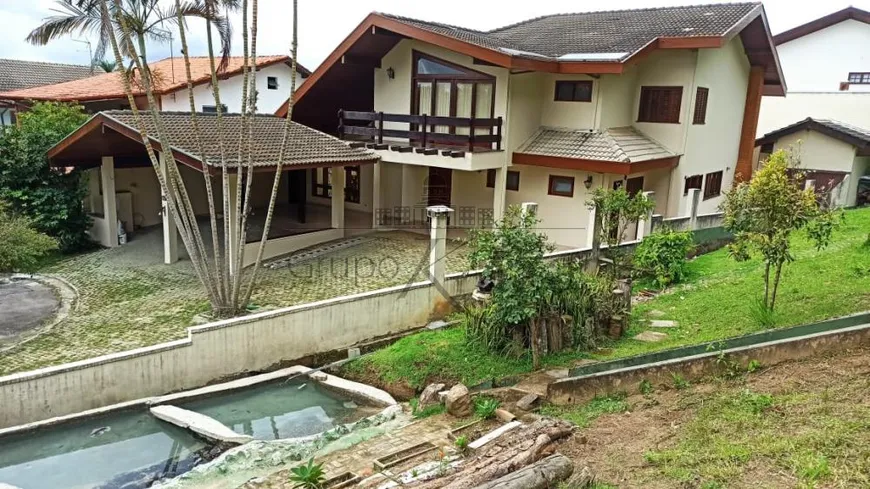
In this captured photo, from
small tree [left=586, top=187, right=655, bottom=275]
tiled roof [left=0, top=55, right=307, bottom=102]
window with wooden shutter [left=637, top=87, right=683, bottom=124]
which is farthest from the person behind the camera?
tiled roof [left=0, top=55, right=307, bottom=102]

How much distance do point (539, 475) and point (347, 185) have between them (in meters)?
18.2

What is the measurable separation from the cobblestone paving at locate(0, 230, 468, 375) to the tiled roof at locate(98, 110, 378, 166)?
2.67 metres

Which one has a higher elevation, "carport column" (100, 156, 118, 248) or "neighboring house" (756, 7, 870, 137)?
"neighboring house" (756, 7, 870, 137)

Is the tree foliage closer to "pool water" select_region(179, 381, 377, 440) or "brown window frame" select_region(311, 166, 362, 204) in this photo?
"brown window frame" select_region(311, 166, 362, 204)

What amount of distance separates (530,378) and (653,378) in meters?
1.96

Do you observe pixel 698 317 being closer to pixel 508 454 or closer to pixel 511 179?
pixel 508 454

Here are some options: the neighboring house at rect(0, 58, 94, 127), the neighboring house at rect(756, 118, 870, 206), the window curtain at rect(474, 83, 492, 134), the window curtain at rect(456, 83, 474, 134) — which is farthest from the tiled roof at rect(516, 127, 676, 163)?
the neighboring house at rect(0, 58, 94, 127)

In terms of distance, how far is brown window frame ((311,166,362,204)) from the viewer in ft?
73.0

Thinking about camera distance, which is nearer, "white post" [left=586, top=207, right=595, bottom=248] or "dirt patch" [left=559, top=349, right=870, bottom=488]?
"dirt patch" [left=559, top=349, right=870, bottom=488]

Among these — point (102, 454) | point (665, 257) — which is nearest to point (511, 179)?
point (665, 257)

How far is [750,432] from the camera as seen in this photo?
19.3 feet

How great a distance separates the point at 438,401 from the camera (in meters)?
8.77

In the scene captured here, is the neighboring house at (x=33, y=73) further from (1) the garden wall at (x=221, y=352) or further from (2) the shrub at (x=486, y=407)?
(2) the shrub at (x=486, y=407)

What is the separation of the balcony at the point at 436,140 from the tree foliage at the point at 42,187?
27.1ft
